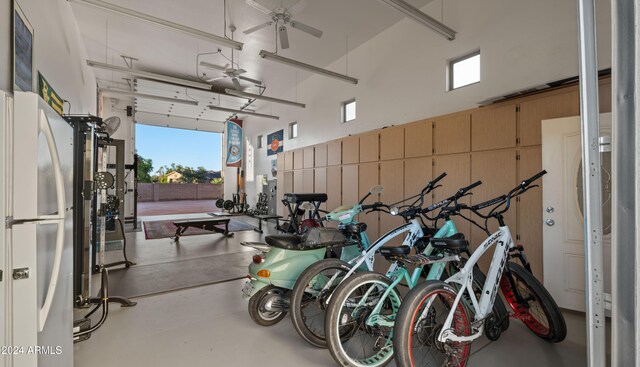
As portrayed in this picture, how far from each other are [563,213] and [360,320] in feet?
8.89

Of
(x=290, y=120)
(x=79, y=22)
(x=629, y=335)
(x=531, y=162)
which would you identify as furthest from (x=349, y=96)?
(x=629, y=335)

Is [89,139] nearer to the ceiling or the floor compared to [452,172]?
nearer to the ceiling

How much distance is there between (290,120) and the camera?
9820mm

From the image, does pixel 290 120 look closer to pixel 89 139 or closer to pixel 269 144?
pixel 269 144

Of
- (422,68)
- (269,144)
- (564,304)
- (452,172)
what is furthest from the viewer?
(269,144)

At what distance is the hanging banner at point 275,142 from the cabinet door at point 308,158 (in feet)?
7.76

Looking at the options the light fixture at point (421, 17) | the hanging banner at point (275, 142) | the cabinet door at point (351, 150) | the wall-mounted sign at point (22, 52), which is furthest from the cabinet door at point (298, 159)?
the wall-mounted sign at point (22, 52)

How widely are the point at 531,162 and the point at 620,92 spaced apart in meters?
2.90

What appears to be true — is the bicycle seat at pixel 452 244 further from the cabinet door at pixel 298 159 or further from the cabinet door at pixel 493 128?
the cabinet door at pixel 298 159

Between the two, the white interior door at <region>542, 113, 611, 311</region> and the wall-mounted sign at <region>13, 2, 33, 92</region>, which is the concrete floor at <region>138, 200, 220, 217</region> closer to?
the wall-mounted sign at <region>13, 2, 33, 92</region>

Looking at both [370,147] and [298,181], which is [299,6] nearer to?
[370,147]

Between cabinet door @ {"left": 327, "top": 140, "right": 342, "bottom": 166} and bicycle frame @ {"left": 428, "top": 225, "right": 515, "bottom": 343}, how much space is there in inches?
189

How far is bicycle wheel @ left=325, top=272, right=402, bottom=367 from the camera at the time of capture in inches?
74.9

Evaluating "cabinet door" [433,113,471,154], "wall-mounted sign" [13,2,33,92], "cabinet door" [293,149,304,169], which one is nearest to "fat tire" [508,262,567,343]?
"cabinet door" [433,113,471,154]
